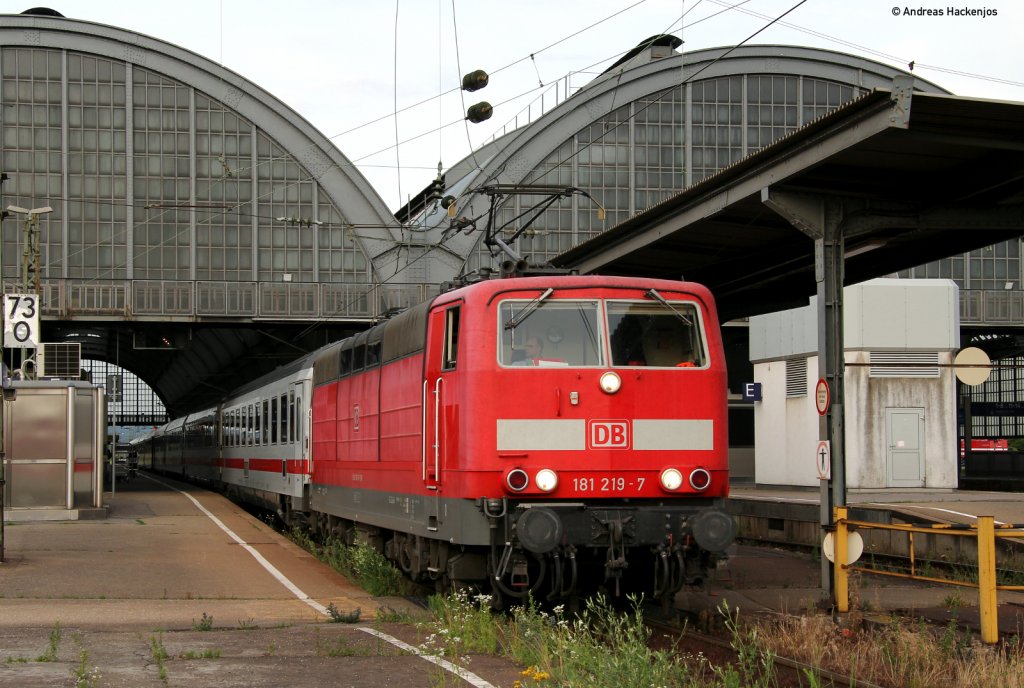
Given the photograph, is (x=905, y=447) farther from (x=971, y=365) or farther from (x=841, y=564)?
(x=841, y=564)

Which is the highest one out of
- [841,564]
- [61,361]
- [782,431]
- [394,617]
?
[61,361]

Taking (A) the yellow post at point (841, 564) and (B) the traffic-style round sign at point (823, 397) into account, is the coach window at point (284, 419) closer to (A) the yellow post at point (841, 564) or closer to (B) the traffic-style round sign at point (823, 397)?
(B) the traffic-style round sign at point (823, 397)

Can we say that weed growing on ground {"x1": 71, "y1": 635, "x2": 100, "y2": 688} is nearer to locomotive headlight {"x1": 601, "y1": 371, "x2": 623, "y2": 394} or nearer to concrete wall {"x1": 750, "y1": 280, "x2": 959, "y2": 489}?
locomotive headlight {"x1": 601, "y1": 371, "x2": 623, "y2": 394}

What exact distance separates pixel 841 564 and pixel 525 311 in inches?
167

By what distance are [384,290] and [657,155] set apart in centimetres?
1218

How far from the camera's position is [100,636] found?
416 inches

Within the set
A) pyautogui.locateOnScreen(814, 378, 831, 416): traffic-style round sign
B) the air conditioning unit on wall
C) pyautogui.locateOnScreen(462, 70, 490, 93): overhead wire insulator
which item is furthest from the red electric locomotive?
the air conditioning unit on wall

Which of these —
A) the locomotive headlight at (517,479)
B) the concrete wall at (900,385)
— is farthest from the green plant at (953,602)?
the concrete wall at (900,385)

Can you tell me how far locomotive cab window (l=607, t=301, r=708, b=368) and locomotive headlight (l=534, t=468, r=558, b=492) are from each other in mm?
1259

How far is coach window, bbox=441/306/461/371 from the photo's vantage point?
38.5 ft

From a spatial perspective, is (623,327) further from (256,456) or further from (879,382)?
(879,382)

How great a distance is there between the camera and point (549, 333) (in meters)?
11.5

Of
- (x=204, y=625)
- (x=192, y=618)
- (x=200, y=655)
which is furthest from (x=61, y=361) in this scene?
(x=200, y=655)

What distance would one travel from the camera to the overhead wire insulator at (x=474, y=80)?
1966 cm
